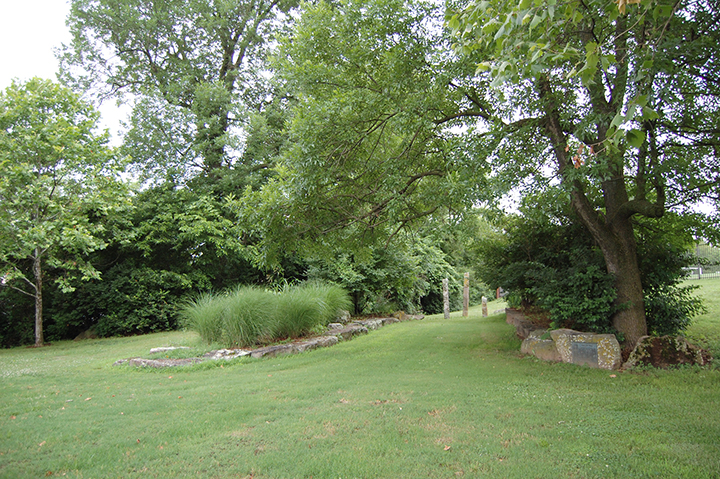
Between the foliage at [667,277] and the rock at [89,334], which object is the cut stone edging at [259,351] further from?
the rock at [89,334]

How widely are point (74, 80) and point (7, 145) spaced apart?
7269mm

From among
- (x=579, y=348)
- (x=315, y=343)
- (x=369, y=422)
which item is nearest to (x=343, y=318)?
(x=315, y=343)

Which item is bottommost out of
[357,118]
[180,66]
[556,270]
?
[556,270]

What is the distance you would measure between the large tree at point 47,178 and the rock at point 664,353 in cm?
1231

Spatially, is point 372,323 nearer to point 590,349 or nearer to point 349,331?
point 349,331

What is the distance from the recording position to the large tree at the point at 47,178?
35.6ft

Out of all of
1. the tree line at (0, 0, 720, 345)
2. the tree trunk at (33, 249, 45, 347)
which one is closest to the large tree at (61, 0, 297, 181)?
the tree line at (0, 0, 720, 345)

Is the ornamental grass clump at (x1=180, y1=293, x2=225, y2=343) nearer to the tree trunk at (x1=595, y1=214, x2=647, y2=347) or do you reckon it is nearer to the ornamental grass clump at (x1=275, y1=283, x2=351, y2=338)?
the ornamental grass clump at (x1=275, y1=283, x2=351, y2=338)

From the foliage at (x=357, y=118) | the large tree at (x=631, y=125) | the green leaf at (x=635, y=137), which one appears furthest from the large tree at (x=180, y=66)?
the green leaf at (x=635, y=137)

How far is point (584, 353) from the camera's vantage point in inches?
255

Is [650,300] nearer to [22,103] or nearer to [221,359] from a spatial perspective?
[221,359]

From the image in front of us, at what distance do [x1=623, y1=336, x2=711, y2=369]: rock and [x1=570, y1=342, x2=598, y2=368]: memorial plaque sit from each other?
1.35 feet

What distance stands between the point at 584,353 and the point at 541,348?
0.75m

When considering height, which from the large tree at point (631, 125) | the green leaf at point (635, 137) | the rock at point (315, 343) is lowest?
the rock at point (315, 343)
